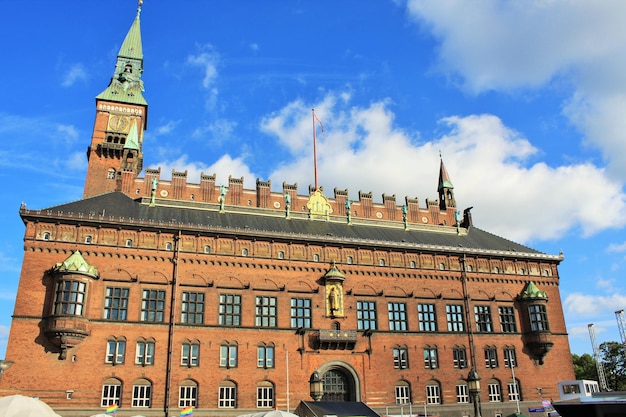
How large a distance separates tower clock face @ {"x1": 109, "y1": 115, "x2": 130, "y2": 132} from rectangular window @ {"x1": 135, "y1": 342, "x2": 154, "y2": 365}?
27136 mm

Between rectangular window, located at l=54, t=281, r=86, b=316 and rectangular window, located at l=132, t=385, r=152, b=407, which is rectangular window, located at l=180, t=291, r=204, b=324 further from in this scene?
rectangular window, located at l=54, t=281, r=86, b=316

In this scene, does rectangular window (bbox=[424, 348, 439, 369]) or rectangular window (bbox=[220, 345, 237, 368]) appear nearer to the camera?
rectangular window (bbox=[220, 345, 237, 368])

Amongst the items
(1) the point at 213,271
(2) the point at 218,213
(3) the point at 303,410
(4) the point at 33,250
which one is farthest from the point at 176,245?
Answer: (3) the point at 303,410

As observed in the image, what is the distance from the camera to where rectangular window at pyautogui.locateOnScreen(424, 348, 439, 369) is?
50688 mm

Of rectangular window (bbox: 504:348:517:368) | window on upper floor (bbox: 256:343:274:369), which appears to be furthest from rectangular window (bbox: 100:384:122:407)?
rectangular window (bbox: 504:348:517:368)

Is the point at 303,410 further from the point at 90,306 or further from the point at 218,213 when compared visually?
the point at 218,213

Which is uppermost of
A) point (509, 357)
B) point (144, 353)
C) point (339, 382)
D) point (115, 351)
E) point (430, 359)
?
point (115, 351)

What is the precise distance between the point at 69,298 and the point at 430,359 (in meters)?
31.9

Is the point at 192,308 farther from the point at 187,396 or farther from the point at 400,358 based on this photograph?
the point at 400,358

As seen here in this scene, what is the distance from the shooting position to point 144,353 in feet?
141

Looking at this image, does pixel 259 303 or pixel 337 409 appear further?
pixel 259 303

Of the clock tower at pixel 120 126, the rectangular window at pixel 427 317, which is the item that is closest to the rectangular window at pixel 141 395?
the clock tower at pixel 120 126

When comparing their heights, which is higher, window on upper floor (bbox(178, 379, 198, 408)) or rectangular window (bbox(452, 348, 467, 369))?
rectangular window (bbox(452, 348, 467, 369))

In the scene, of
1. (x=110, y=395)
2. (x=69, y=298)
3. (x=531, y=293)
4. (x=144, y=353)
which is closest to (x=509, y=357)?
(x=531, y=293)
